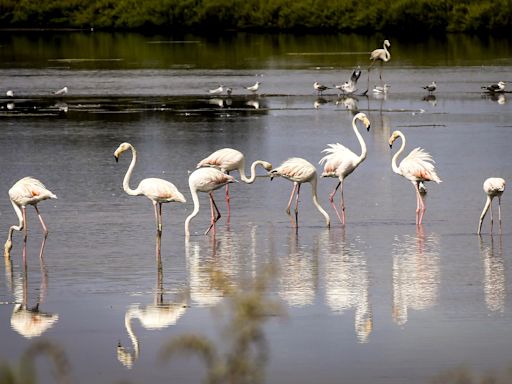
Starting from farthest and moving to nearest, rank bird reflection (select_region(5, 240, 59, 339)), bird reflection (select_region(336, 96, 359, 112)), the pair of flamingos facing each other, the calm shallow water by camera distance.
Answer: bird reflection (select_region(336, 96, 359, 112)), the pair of flamingos facing each other, bird reflection (select_region(5, 240, 59, 339)), the calm shallow water

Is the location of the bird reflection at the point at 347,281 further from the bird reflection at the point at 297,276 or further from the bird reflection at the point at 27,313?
the bird reflection at the point at 27,313

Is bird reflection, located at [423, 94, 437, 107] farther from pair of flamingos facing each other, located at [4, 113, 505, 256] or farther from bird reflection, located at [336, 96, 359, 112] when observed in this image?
pair of flamingos facing each other, located at [4, 113, 505, 256]

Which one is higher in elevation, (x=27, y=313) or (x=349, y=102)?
(x=349, y=102)

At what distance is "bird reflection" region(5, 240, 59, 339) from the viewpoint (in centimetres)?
837

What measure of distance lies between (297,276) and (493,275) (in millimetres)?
1485

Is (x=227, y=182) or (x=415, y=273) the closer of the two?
(x=415, y=273)

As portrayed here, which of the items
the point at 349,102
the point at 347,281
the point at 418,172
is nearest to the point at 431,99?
the point at 349,102

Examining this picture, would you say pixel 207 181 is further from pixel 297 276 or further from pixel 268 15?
pixel 268 15

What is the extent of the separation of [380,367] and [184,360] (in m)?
1.14

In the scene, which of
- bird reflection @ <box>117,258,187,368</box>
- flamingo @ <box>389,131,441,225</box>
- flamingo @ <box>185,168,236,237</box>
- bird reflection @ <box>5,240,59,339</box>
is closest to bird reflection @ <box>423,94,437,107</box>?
flamingo @ <box>389,131,441,225</box>

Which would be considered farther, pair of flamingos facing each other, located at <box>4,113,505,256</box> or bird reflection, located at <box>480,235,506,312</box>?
pair of flamingos facing each other, located at <box>4,113,505,256</box>

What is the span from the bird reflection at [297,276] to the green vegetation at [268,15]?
43.3 metres

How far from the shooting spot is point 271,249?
11.0 meters

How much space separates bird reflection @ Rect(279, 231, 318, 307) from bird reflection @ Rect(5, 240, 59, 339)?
5.49ft
